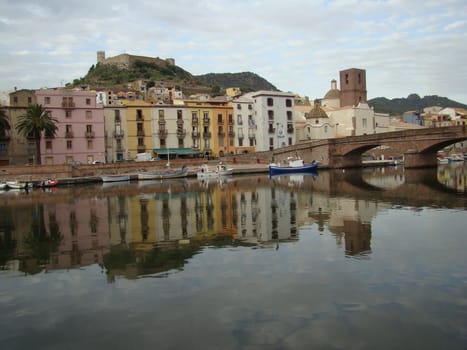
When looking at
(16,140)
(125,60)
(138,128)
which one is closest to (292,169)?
(138,128)

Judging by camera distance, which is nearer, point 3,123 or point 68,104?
point 3,123

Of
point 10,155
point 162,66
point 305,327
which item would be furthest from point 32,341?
point 162,66

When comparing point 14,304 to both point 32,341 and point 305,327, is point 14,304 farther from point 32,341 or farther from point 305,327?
point 305,327

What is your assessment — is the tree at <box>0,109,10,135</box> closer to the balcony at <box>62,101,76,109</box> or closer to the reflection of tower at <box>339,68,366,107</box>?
the balcony at <box>62,101,76,109</box>

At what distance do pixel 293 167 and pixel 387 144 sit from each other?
44.1 feet

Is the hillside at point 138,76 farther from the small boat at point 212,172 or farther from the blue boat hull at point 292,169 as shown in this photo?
the small boat at point 212,172

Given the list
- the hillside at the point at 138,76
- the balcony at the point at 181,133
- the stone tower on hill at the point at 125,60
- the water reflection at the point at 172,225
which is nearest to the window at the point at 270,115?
the balcony at the point at 181,133

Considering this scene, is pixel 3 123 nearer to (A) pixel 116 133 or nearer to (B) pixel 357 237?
(A) pixel 116 133

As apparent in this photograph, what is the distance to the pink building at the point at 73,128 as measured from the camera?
63.3 m

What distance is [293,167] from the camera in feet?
214

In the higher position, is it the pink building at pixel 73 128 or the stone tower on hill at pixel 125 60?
the stone tower on hill at pixel 125 60

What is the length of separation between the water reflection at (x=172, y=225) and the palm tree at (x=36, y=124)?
22.6m

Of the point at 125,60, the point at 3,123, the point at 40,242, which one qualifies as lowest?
the point at 40,242

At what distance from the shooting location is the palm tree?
5566cm
